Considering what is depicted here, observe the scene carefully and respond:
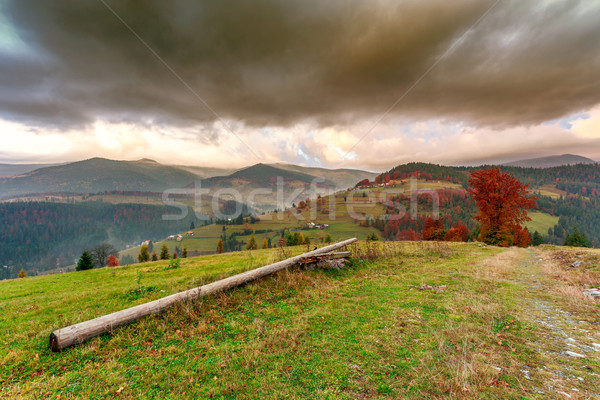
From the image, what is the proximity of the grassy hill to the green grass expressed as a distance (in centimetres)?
18990

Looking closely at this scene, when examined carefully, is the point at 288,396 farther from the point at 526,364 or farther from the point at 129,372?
the point at 526,364

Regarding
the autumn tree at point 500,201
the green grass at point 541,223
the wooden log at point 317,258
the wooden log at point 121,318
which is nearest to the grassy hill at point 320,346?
the wooden log at point 121,318

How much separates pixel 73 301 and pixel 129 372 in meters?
7.54

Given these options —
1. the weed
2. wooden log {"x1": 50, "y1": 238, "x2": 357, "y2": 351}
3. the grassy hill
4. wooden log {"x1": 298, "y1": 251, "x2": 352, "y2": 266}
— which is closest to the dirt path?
the grassy hill

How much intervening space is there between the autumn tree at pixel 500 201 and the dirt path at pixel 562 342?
22603mm

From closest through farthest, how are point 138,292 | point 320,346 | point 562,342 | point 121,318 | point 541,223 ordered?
point 562,342 → point 320,346 → point 121,318 → point 138,292 → point 541,223

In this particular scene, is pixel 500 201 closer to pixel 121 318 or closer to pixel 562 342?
pixel 562 342

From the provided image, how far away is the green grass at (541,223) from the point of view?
488 ft

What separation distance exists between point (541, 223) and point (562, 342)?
230 m

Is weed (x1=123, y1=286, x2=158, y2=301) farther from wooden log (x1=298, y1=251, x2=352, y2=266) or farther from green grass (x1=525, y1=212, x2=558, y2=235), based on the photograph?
green grass (x1=525, y1=212, x2=558, y2=235)

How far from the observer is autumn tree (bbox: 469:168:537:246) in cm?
2845

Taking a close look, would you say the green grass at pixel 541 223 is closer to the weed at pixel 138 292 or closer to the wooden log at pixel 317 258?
the wooden log at pixel 317 258

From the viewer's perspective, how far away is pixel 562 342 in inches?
225

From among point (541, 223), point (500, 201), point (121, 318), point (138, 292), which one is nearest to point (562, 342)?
point (121, 318)
